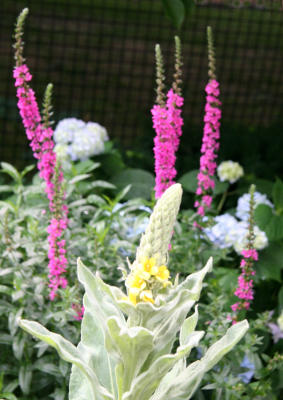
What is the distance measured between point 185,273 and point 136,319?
1423 mm

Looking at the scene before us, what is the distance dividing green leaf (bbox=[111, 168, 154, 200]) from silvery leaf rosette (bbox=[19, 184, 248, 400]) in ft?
7.47

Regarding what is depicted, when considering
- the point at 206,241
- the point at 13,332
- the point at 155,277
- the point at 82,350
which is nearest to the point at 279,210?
the point at 206,241

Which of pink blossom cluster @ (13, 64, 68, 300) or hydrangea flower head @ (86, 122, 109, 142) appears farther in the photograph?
hydrangea flower head @ (86, 122, 109, 142)

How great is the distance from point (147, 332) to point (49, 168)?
50.0 inches

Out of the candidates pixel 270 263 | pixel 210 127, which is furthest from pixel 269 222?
pixel 210 127

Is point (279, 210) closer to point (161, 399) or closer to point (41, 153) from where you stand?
point (41, 153)

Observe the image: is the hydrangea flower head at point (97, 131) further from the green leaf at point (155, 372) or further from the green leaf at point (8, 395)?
the green leaf at point (155, 372)

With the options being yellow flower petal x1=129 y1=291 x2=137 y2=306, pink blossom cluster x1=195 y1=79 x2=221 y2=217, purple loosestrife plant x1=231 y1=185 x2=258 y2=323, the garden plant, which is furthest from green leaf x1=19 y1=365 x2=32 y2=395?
yellow flower petal x1=129 y1=291 x2=137 y2=306

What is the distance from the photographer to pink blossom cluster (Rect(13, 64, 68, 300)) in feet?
7.80

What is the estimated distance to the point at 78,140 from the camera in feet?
13.1

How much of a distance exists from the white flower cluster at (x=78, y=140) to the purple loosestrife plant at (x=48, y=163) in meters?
1.34

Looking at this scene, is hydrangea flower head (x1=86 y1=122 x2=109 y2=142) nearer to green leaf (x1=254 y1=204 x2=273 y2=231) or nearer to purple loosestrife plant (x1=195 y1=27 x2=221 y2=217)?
green leaf (x1=254 y1=204 x2=273 y2=231)

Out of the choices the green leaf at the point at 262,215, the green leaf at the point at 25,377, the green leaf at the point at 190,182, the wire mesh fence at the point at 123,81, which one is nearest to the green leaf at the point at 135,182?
the green leaf at the point at 190,182

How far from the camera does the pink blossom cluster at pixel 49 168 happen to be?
93.6 inches
